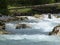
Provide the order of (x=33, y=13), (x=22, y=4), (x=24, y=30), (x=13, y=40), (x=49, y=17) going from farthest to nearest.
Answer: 1. (x=22, y=4)
2. (x=33, y=13)
3. (x=49, y=17)
4. (x=24, y=30)
5. (x=13, y=40)

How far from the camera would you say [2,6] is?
141ft

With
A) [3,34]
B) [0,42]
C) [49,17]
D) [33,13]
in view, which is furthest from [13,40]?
[33,13]

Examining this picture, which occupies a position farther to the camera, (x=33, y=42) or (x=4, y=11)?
(x=4, y=11)

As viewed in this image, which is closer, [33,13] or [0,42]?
[0,42]

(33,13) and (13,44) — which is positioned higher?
(13,44)

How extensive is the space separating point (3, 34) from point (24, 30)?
4.05 m

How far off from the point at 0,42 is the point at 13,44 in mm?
1192

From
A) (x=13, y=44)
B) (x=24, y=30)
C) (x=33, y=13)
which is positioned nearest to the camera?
(x=13, y=44)

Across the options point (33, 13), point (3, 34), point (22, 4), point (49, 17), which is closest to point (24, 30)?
point (3, 34)

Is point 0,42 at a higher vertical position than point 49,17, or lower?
higher

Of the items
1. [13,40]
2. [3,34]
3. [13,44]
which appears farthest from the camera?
[3,34]

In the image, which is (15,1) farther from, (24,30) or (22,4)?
(24,30)

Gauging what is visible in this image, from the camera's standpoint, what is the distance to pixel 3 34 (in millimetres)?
22875

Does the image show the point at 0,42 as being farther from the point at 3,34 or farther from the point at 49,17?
the point at 49,17
